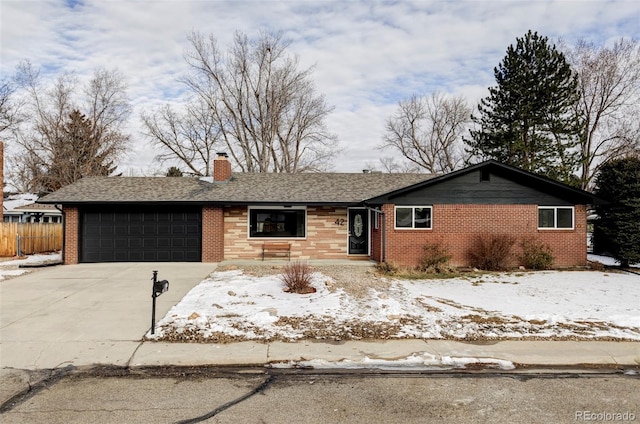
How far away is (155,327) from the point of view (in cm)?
673

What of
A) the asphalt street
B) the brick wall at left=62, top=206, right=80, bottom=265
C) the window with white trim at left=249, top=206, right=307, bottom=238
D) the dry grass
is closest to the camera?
the asphalt street

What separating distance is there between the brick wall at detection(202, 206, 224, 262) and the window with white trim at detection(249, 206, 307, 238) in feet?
4.72

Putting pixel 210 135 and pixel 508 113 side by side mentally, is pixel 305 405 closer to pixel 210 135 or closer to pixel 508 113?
pixel 508 113

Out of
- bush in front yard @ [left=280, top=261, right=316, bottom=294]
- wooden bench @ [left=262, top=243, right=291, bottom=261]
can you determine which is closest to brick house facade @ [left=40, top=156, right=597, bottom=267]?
wooden bench @ [left=262, top=243, right=291, bottom=261]

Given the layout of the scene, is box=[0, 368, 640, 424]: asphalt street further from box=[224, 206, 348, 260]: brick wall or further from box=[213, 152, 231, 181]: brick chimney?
box=[213, 152, 231, 181]: brick chimney

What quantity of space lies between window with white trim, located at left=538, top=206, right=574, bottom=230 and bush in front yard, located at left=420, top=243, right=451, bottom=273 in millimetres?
3844

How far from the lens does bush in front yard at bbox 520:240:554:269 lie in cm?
1380

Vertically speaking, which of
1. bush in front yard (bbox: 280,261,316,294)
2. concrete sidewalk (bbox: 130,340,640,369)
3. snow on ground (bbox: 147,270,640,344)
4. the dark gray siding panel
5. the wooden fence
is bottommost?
concrete sidewalk (bbox: 130,340,640,369)

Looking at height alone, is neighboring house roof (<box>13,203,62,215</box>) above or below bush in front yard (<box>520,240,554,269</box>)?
above

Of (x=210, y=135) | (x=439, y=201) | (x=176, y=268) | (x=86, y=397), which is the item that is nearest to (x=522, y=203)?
(x=439, y=201)

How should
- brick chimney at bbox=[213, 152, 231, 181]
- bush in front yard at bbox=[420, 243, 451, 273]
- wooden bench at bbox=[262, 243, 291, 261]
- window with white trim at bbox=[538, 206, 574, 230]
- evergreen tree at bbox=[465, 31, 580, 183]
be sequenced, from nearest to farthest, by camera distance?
bush in front yard at bbox=[420, 243, 451, 273] < window with white trim at bbox=[538, 206, 574, 230] < wooden bench at bbox=[262, 243, 291, 261] < brick chimney at bbox=[213, 152, 231, 181] < evergreen tree at bbox=[465, 31, 580, 183]

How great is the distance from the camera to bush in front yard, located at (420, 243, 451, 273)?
13258 millimetres

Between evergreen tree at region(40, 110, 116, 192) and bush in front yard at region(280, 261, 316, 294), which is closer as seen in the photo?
bush in front yard at region(280, 261, 316, 294)

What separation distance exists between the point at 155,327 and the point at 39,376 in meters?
2.01
